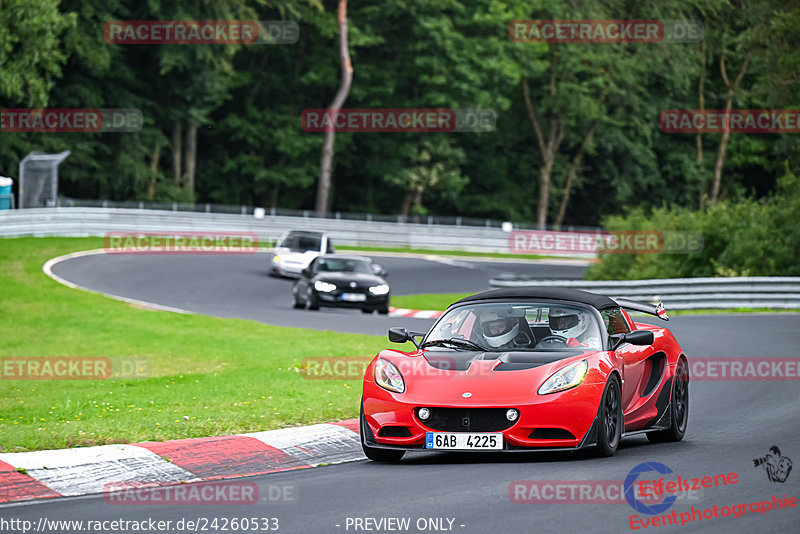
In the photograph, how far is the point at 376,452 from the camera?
8992 millimetres

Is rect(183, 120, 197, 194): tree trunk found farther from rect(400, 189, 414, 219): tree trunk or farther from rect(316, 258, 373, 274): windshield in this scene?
rect(316, 258, 373, 274): windshield

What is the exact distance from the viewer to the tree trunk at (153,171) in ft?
183

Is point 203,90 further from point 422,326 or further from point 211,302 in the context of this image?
point 422,326

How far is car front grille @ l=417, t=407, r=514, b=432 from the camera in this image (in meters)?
8.39

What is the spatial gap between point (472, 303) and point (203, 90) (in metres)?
48.2

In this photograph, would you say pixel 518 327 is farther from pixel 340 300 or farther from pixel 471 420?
pixel 340 300

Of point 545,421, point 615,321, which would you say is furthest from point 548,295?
point 545,421

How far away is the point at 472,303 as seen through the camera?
977 centimetres

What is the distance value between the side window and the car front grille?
166 centimetres

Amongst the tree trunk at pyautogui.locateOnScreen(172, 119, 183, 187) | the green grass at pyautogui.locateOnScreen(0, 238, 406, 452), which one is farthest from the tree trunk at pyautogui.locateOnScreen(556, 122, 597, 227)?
the green grass at pyautogui.locateOnScreen(0, 238, 406, 452)

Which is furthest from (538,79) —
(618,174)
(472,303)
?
(472,303)

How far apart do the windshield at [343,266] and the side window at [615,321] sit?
18007 mm

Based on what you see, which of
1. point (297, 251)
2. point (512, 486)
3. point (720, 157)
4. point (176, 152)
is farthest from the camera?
point (720, 157)

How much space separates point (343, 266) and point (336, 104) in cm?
3030
